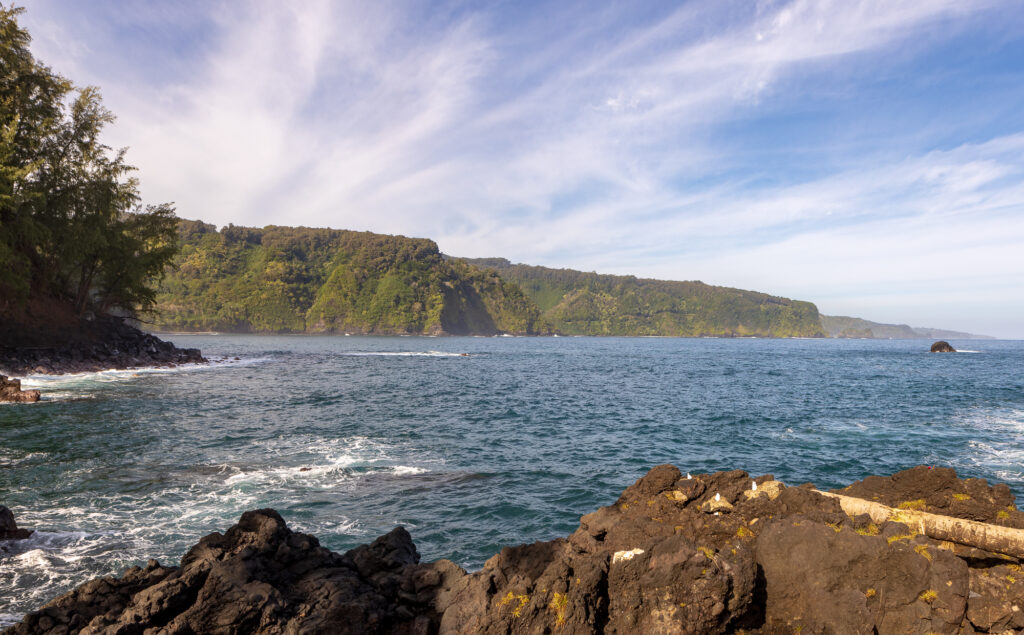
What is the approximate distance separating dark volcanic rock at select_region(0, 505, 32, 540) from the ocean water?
0.99ft

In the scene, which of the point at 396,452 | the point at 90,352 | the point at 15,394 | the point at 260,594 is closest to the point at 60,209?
the point at 90,352

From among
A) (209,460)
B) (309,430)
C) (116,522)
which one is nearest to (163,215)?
(309,430)

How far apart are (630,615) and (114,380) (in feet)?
149

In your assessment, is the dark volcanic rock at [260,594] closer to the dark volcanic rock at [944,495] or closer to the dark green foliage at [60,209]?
the dark volcanic rock at [944,495]

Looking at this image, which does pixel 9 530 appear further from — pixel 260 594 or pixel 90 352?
pixel 90 352

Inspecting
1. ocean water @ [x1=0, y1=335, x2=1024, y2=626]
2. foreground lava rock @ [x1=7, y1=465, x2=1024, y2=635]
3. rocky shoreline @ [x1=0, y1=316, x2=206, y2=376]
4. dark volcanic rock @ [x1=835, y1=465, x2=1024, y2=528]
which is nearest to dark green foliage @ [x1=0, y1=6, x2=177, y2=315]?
rocky shoreline @ [x1=0, y1=316, x2=206, y2=376]

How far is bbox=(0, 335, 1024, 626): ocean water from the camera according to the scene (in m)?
12.3

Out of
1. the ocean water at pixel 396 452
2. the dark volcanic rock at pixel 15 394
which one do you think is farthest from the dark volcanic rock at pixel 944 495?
the dark volcanic rock at pixel 15 394

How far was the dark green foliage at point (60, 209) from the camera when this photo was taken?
39500 mm

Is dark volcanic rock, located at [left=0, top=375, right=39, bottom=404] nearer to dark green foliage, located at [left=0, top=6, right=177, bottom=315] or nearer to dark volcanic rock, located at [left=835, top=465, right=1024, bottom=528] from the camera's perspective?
dark green foliage, located at [left=0, top=6, right=177, bottom=315]

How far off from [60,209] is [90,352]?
12.7 metres

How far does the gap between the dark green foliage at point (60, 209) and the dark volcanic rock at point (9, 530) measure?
35.0 meters

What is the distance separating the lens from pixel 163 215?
5575 centimetres

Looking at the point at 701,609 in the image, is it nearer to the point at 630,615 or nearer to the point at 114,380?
the point at 630,615
